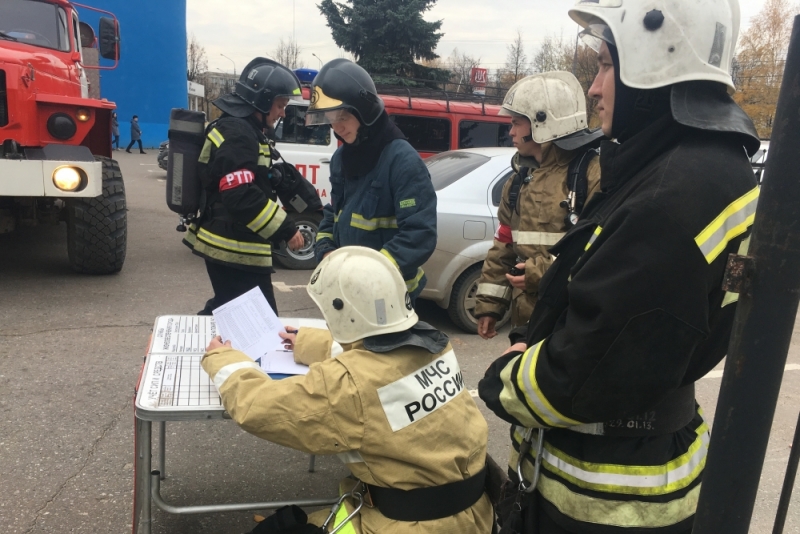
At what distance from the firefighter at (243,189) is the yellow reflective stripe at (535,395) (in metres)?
2.24

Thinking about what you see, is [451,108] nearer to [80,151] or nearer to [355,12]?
[80,151]

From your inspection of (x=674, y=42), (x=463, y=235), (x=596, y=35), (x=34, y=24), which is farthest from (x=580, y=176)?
(x=34, y=24)

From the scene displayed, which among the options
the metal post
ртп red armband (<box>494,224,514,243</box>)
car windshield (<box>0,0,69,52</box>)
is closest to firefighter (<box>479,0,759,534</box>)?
the metal post

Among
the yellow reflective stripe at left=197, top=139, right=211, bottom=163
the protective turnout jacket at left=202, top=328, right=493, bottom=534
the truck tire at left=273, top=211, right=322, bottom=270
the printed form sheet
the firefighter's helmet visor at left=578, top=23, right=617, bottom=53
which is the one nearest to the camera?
the firefighter's helmet visor at left=578, top=23, right=617, bottom=53

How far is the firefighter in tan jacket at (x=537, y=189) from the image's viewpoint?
2.72 metres

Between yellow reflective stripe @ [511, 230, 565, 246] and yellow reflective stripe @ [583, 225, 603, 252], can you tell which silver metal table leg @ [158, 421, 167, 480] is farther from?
yellow reflective stripe @ [583, 225, 603, 252]

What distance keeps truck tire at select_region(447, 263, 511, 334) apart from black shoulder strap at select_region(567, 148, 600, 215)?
8.50 feet

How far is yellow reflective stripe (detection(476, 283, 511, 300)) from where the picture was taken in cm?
277

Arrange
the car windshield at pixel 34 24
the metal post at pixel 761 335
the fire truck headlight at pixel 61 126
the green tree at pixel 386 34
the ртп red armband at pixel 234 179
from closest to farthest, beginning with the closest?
the metal post at pixel 761 335
the ртп red armband at pixel 234 179
the fire truck headlight at pixel 61 126
the car windshield at pixel 34 24
the green tree at pixel 386 34

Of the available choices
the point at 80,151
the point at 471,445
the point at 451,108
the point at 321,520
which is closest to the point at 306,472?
the point at 321,520

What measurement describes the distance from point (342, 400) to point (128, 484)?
1.77m

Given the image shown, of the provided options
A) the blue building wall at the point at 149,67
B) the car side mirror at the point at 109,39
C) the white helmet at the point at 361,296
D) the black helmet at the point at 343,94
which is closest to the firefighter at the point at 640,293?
the white helmet at the point at 361,296

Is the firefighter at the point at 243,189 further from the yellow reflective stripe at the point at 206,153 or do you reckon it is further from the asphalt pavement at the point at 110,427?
the asphalt pavement at the point at 110,427

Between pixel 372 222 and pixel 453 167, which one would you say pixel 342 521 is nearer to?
pixel 372 222
